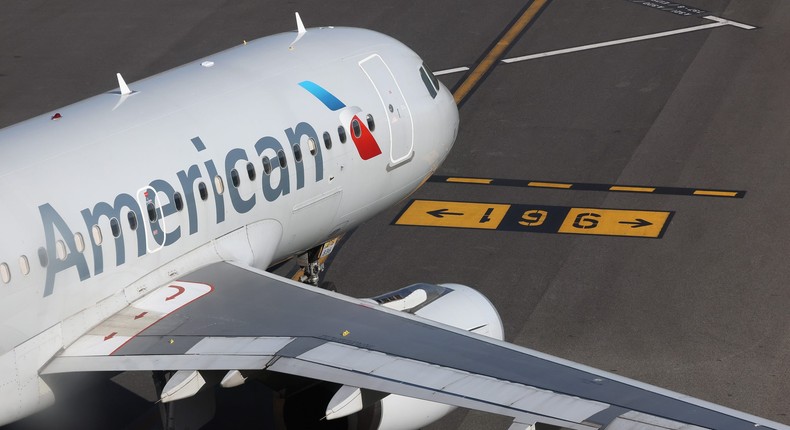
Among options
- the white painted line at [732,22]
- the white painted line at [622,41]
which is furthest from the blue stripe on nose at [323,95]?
the white painted line at [732,22]

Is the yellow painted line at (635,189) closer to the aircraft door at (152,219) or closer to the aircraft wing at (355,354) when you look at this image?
the aircraft wing at (355,354)

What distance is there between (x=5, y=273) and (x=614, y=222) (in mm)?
15788

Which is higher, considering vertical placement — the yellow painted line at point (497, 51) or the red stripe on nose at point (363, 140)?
the red stripe on nose at point (363, 140)

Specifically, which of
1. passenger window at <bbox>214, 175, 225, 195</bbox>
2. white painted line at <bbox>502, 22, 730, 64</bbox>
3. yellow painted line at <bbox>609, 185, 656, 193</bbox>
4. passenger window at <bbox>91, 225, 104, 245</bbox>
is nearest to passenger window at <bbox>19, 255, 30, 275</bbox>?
passenger window at <bbox>91, 225, 104, 245</bbox>

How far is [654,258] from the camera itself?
28672 mm

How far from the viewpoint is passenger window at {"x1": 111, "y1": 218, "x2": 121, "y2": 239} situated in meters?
20.8

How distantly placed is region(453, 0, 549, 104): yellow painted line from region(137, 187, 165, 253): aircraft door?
1770 cm

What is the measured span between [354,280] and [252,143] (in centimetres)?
644

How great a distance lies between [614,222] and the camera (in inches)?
1201

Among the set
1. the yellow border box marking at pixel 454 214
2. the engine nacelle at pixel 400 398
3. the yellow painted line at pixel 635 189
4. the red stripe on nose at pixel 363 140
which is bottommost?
the yellow painted line at pixel 635 189

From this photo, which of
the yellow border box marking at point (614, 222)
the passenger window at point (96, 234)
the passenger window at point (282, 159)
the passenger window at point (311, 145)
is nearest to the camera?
the passenger window at point (96, 234)

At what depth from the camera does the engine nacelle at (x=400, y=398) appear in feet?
57.3

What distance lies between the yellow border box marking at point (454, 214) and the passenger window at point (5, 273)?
43.6ft

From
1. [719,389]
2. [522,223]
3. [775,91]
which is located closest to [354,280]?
[522,223]
